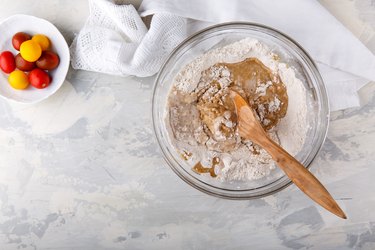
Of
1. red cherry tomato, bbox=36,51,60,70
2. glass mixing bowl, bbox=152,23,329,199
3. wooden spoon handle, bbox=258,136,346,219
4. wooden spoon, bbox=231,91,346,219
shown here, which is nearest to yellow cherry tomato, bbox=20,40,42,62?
red cherry tomato, bbox=36,51,60,70

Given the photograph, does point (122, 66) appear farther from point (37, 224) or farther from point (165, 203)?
point (37, 224)

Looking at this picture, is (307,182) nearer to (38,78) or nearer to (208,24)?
(208,24)

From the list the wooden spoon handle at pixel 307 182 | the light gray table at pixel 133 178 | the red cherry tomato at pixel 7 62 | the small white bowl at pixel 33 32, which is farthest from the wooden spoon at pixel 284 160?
the red cherry tomato at pixel 7 62

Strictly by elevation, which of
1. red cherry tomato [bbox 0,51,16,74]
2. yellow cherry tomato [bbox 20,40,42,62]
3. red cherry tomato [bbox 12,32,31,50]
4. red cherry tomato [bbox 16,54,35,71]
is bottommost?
red cherry tomato [bbox 0,51,16,74]

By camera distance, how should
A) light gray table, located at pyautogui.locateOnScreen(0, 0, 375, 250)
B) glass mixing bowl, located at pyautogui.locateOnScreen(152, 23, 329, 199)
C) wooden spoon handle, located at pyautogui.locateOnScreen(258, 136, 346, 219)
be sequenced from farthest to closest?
light gray table, located at pyautogui.locateOnScreen(0, 0, 375, 250) → glass mixing bowl, located at pyautogui.locateOnScreen(152, 23, 329, 199) → wooden spoon handle, located at pyautogui.locateOnScreen(258, 136, 346, 219)

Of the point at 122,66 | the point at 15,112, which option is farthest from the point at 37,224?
the point at 122,66

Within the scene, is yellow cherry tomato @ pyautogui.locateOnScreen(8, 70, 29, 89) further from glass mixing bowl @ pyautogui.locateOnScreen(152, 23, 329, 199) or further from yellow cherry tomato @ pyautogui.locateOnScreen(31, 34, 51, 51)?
glass mixing bowl @ pyautogui.locateOnScreen(152, 23, 329, 199)
